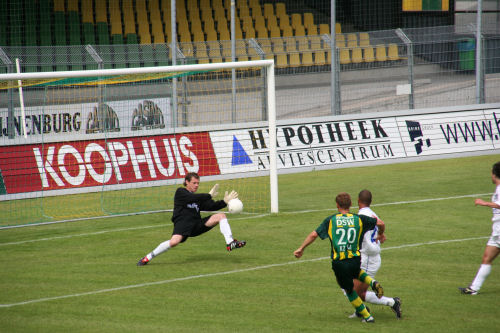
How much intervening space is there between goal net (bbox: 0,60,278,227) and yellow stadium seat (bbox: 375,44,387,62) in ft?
13.9

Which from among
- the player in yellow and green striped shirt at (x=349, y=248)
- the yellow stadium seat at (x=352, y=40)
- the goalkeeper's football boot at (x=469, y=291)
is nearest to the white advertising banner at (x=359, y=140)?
the yellow stadium seat at (x=352, y=40)

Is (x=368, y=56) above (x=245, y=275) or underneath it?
above

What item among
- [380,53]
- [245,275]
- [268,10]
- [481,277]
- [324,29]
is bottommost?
[245,275]

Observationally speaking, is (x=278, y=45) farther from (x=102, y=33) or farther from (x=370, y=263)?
(x=370, y=263)

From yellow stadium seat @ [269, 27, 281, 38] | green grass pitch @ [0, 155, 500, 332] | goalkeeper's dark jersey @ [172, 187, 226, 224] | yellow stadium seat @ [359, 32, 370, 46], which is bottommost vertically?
green grass pitch @ [0, 155, 500, 332]

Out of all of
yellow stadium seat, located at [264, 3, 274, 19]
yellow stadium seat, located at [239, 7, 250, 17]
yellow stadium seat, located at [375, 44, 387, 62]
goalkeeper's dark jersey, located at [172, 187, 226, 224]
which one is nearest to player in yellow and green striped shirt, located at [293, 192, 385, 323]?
goalkeeper's dark jersey, located at [172, 187, 226, 224]

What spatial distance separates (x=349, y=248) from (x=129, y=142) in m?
10.5

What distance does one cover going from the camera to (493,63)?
2094 cm

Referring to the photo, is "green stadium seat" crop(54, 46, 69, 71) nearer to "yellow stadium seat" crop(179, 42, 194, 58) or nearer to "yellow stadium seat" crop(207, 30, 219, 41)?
"yellow stadium seat" crop(179, 42, 194, 58)

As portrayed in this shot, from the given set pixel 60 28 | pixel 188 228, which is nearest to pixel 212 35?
pixel 60 28

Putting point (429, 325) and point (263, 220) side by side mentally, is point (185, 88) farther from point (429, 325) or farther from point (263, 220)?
point (429, 325)

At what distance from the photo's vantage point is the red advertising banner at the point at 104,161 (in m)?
15.2

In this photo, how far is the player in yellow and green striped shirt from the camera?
268 inches

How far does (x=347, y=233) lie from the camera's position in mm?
6816
